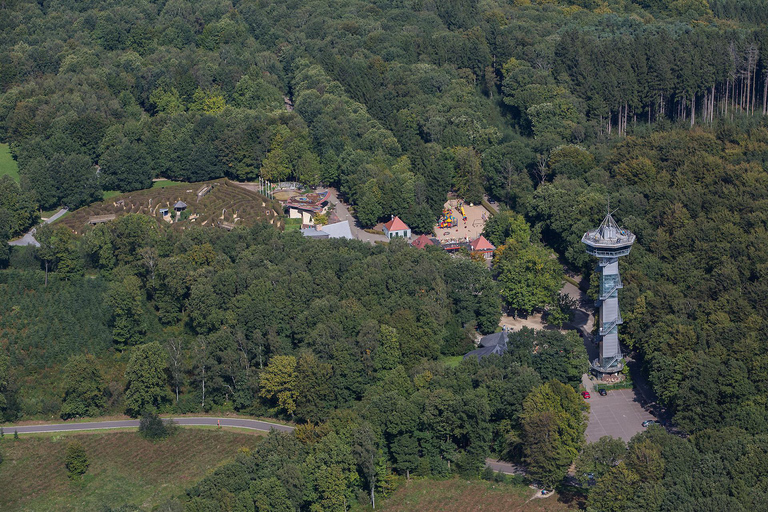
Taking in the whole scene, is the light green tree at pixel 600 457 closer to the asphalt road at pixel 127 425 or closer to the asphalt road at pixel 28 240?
the asphalt road at pixel 127 425

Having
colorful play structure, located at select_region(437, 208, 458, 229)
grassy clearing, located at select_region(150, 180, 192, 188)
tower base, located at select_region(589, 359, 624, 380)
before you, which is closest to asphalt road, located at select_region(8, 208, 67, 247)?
grassy clearing, located at select_region(150, 180, 192, 188)

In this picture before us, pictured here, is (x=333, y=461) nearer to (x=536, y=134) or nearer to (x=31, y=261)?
(x=31, y=261)

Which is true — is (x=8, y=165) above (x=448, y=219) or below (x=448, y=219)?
above

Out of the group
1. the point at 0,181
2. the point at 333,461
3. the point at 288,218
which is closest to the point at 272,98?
the point at 288,218

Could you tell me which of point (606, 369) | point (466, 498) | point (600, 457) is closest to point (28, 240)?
point (466, 498)

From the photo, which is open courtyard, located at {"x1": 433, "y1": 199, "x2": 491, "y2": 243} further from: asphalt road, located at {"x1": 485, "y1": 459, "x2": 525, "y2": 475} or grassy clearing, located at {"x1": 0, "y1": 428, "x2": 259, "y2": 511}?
grassy clearing, located at {"x1": 0, "y1": 428, "x2": 259, "y2": 511}

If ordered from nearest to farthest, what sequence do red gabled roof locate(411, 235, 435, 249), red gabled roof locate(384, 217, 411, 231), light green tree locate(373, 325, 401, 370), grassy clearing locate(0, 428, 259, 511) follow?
grassy clearing locate(0, 428, 259, 511)
light green tree locate(373, 325, 401, 370)
red gabled roof locate(411, 235, 435, 249)
red gabled roof locate(384, 217, 411, 231)

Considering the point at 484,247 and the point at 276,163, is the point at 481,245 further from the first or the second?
the point at 276,163

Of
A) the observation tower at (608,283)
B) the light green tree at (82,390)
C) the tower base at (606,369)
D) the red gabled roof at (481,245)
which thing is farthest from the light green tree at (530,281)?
the light green tree at (82,390)
